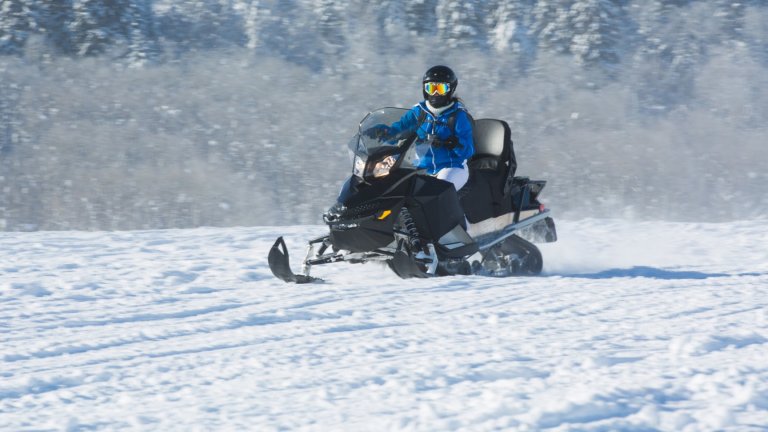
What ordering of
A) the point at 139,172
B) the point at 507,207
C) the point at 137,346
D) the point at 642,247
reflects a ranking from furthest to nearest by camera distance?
the point at 139,172 < the point at 642,247 < the point at 507,207 < the point at 137,346

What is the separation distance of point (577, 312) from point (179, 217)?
33.5 ft

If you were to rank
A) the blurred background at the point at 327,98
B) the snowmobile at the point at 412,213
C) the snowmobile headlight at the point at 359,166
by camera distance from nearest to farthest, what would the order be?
the snowmobile at the point at 412,213, the snowmobile headlight at the point at 359,166, the blurred background at the point at 327,98

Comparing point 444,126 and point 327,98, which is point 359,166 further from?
point 327,98

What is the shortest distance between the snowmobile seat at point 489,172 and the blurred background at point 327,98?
24.0 ft

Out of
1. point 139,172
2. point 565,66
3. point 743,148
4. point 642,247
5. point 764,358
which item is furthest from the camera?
point 565,66

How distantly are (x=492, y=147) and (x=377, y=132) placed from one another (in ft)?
4.09

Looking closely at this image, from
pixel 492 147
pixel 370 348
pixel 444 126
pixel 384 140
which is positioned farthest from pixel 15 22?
pixel 370 348

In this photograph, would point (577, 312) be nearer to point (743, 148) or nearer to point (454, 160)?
point (454, 160)

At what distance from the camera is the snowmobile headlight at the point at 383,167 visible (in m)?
6.77

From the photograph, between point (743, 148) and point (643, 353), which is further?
point (743, 148)

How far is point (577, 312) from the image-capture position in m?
5.64

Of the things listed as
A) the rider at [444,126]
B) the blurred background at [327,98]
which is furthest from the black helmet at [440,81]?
the blurred background at [327,98]

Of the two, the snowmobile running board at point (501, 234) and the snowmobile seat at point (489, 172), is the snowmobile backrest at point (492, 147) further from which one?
the snowmobile running board at point (501, 234)

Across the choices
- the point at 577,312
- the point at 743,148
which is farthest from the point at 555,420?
the point at 743,148
